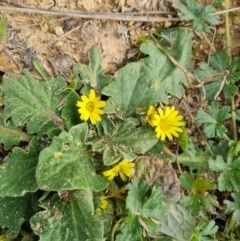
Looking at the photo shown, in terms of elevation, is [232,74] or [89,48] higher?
[89,48]

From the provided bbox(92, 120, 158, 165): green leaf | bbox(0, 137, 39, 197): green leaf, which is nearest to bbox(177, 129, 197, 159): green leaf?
bbox(92, 120, 158, 165): green leaf

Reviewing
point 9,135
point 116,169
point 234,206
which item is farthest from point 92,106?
point 234,206

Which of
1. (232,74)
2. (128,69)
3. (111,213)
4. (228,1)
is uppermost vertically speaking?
(228,1)

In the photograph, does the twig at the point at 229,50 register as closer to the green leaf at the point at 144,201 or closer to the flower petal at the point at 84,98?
the green leaf at the point at 144,201

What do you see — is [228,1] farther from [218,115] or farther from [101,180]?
[101,180]

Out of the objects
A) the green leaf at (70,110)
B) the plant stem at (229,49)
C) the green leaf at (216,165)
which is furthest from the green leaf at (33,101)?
the plant stem at (229,49)

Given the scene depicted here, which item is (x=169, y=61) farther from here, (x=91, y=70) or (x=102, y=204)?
(x=102, y=204)

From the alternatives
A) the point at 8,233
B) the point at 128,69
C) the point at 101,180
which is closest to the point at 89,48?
the point at 128,69
